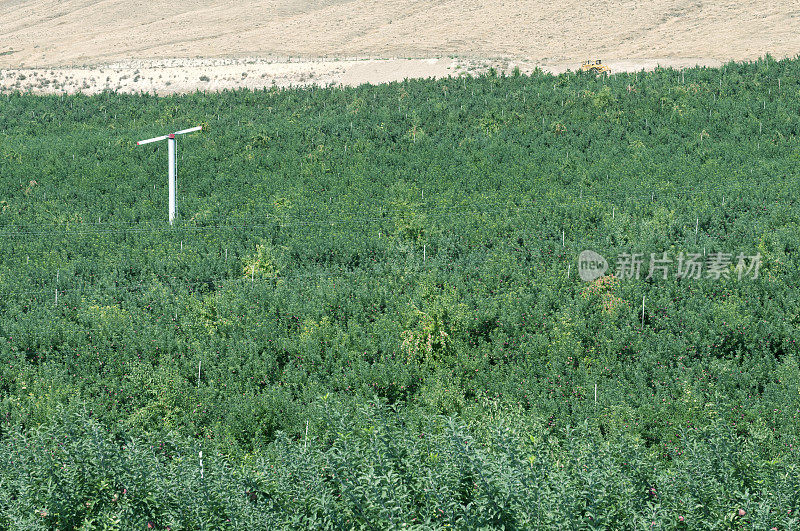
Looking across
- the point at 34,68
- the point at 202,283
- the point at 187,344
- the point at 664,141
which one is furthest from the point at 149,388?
the point at 34,68

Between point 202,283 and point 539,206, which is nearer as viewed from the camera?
point 202,283

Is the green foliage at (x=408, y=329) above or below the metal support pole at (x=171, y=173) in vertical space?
below

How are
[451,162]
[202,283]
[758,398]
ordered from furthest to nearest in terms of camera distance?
[451,162] < [202,283] < [758,398]

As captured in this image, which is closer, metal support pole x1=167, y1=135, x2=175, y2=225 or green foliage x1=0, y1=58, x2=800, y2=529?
green foliage x1=0, y1=58, x2=800, y2=529

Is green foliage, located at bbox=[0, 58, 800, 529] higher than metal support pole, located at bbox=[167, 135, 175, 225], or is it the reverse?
metal support pole, located at bbox=[167, 135, 175, 225]

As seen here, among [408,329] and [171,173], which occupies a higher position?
[171,173]

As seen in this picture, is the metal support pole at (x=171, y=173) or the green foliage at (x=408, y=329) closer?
the green foliage at (x=408, y=329)

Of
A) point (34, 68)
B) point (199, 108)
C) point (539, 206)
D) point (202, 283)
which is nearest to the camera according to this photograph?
point (202, 283)

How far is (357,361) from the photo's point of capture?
17.4m

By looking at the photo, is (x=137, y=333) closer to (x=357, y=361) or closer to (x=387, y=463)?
(x=357, y=361)

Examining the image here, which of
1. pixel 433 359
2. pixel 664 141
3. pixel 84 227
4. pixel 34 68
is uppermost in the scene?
pixel 34 68

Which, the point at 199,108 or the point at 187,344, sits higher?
the point at 199,108

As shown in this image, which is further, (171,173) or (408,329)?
(171,173)

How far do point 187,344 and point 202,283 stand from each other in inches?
165
